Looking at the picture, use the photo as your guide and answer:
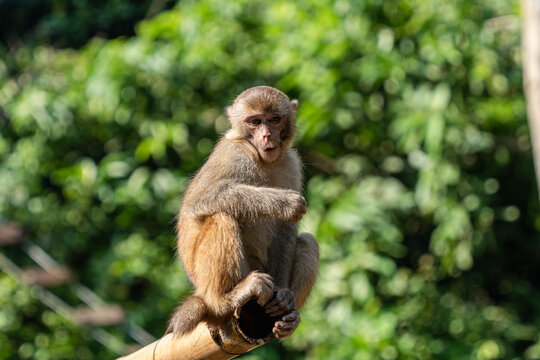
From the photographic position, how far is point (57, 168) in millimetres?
9016

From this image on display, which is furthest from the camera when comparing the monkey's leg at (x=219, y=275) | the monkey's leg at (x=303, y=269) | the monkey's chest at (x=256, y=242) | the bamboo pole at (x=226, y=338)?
the monkey's leg at (x=303, y=269)

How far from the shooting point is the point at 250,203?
4.28m

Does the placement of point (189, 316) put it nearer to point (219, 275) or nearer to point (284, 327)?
point (219, 275)

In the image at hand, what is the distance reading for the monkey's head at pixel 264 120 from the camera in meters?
4.53

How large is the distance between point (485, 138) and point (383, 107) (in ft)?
3.43

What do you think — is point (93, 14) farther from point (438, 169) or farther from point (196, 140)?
point (438, 169)

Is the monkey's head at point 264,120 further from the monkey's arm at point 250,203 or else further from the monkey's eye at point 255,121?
the monkey's arm at point 250,203

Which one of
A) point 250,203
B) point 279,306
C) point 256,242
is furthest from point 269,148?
point 279,306

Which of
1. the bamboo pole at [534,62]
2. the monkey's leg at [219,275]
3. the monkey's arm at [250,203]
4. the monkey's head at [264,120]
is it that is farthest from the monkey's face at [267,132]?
the bamboo pole at [534,62]

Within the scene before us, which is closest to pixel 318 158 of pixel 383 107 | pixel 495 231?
pixel 383 107

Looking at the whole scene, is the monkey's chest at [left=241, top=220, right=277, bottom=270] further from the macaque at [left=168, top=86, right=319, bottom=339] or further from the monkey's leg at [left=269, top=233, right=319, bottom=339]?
the monkey's leg at [left=269, top=233, right=319, bottom=339]

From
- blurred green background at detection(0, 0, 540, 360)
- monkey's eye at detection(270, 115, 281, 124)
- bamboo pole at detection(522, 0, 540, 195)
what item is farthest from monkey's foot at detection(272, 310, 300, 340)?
blurred green background at detection(0, 0, 540, 360)

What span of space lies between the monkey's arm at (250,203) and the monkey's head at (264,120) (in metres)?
0.29

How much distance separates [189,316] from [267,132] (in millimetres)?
1112
